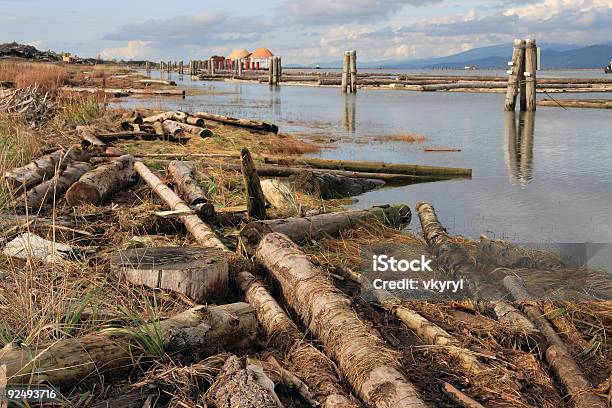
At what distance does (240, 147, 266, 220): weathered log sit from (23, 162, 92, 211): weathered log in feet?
6.84

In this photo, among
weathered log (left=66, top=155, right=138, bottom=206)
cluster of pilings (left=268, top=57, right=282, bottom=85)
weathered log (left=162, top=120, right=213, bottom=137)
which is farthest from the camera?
cluster of pilings (left=268, top=57, right=282, bottom=85)

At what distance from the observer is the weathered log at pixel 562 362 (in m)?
3.49

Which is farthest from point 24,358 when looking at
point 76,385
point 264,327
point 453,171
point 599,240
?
point 453,171

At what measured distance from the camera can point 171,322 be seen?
A: 3.75 metres

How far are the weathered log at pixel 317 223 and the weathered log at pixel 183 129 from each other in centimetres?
833

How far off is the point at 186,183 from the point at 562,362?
526 centimetres

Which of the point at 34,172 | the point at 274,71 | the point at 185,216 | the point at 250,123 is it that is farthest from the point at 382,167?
the point at 274,71

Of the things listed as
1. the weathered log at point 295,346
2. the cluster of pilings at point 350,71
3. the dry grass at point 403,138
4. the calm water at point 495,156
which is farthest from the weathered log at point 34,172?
the cluster of pilings at point 350,71

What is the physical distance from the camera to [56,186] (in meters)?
7.61

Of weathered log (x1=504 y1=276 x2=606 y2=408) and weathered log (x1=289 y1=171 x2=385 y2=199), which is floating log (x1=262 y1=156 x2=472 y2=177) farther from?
weathered log (x1=504 y1=276 x2=606 y2=408)

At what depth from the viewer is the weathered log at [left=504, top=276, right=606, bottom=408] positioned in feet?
11.5

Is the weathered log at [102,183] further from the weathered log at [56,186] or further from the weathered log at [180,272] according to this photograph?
the weathered log at [180,272]

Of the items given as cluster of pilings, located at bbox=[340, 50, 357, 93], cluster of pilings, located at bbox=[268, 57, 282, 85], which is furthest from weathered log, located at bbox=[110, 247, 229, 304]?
cluster of pilings, located at bbox=[268, 57, 282, 85]

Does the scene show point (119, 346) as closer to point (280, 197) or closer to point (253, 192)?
point (253, 192)
